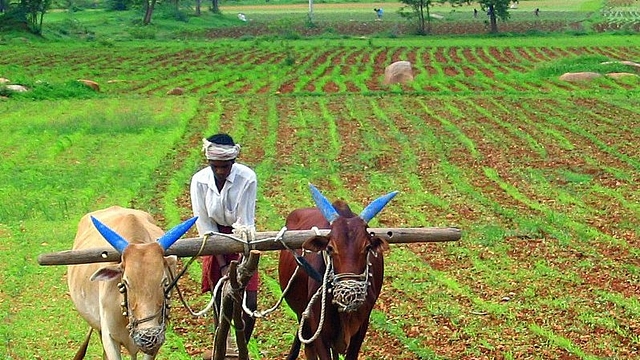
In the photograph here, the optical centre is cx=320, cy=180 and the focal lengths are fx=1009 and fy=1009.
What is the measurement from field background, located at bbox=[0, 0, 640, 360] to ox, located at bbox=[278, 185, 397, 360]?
170 centimetres

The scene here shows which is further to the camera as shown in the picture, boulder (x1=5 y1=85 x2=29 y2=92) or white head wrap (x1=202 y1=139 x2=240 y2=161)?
boulder (x1=5 y1=85 x2=29 y2=92)

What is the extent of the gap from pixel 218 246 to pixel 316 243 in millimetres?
673

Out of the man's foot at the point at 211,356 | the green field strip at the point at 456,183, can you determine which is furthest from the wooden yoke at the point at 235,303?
the green field strip at the point at 456,183

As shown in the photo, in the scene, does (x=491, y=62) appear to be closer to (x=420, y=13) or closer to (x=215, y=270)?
(x=420, y=13)

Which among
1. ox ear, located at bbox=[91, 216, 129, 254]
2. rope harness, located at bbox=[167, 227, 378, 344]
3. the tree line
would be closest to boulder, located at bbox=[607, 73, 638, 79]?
the tree line

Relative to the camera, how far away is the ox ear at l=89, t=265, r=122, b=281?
648cm

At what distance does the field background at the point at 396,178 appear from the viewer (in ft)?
31.8

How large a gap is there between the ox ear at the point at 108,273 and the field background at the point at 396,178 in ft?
8.29

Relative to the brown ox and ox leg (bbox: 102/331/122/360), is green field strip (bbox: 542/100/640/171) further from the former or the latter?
ox leg (bbox: 102/331/122/360)

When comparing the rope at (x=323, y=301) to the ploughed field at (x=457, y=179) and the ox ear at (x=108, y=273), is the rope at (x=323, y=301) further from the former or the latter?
the ploughed field at (x=457, y=179)

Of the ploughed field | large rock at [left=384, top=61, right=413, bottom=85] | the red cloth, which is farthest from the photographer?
large rock at [left=384, top=61, right=413, bottom=85]

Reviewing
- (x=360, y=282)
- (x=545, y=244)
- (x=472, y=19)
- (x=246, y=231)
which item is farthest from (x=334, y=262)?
(x=472, y=19)

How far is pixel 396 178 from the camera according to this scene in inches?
671


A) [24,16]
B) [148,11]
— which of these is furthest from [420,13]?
[24,16]
